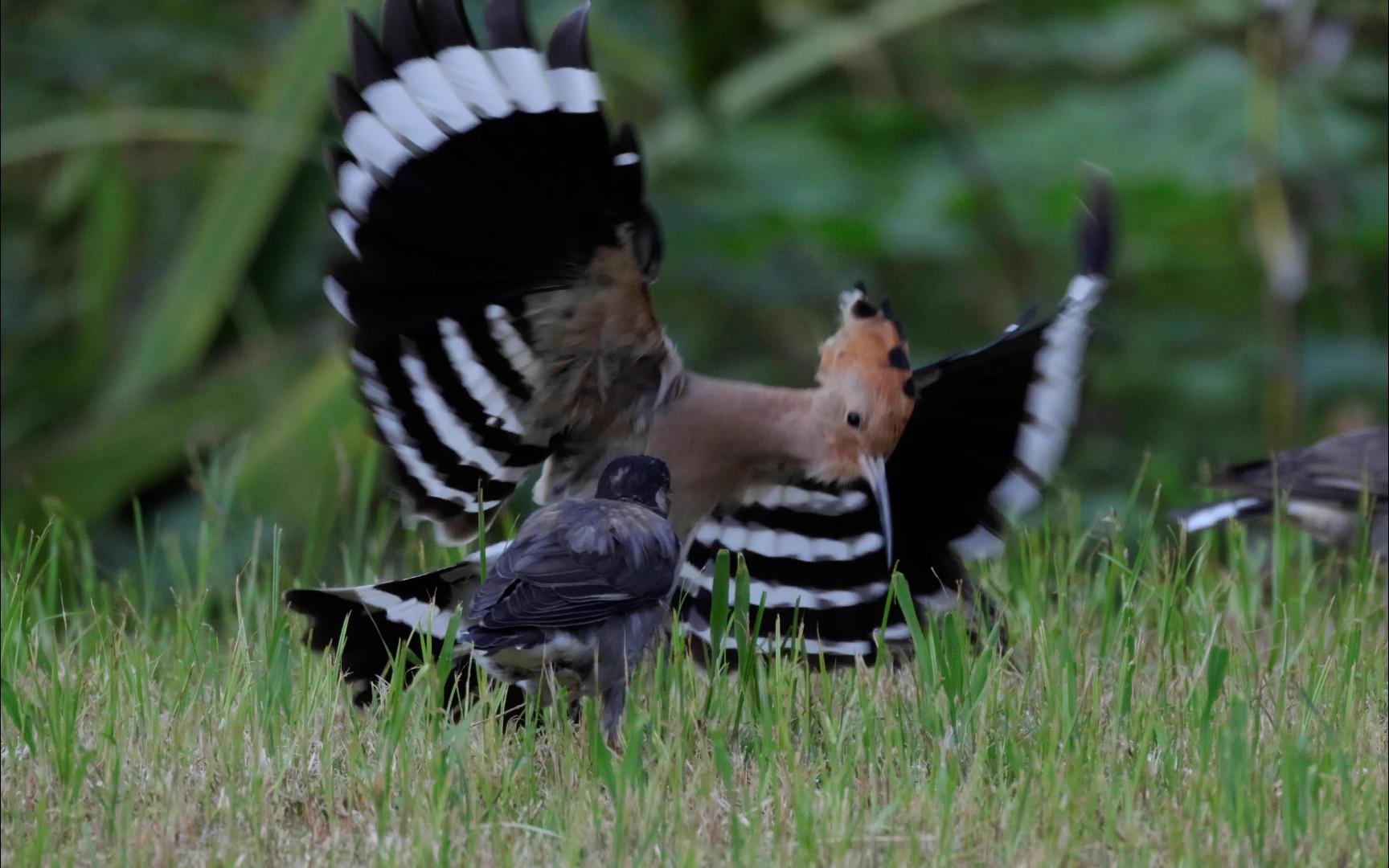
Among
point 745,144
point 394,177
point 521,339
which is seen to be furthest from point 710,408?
point 745,144

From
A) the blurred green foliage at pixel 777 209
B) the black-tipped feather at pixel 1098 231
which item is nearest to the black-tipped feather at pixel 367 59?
the black-tipped feather at pixel 1098 231

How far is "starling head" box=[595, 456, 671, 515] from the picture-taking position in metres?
3.57

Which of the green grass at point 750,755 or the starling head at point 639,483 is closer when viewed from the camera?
the green grass at point 750,755

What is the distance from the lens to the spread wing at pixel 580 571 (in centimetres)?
329

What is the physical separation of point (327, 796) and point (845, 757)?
2.76 feet

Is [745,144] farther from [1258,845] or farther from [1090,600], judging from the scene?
[1258,845]

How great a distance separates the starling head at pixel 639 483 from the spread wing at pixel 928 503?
1.77 ft

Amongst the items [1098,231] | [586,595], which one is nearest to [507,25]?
[586,595]

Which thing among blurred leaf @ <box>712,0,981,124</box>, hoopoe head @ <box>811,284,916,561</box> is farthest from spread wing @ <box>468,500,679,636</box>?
blurred leaf @ <box>712,0,981,124</box>

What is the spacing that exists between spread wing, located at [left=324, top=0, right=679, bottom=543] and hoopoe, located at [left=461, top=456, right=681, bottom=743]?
0.79ft

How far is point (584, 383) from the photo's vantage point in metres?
3.76

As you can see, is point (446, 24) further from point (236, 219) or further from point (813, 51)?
point (813, 51)

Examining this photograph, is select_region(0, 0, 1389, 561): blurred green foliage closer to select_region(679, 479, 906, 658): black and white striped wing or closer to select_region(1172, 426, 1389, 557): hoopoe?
select_region(1172, 426, 1389, 557): hoopoe

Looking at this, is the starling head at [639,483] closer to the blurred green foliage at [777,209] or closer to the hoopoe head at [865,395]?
the hoopoe head at [865,395]
